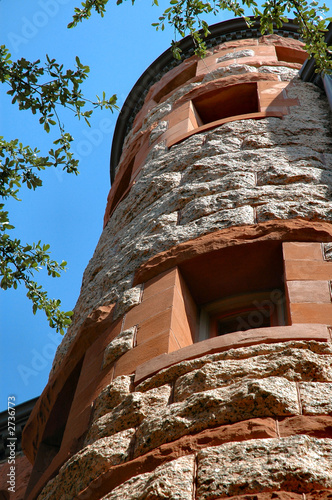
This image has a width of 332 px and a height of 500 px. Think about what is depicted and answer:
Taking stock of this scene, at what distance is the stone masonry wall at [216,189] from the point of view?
4.75 metres

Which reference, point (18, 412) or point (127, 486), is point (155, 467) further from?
point (18, 412)

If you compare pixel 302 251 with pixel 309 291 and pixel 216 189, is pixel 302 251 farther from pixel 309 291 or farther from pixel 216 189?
pixel 216 189

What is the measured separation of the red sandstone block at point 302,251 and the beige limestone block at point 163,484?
1.82 metres

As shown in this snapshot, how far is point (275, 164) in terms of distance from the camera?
5.23 m

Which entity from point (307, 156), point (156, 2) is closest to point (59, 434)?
point (307, 156)

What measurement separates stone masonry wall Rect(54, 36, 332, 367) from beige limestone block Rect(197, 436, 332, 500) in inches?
85.1

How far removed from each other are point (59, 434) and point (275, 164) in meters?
2.75

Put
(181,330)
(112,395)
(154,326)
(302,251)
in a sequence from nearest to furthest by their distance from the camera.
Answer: (112,395)
(154,326)
(181,330)
(302,251)

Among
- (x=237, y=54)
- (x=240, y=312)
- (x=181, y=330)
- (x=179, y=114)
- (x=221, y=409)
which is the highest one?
(x=237, y=54)

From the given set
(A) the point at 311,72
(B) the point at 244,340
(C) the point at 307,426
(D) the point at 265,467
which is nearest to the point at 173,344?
(B) the point at 244,340

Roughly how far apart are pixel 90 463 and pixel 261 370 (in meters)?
0.93

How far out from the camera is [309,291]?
3906 millimetres

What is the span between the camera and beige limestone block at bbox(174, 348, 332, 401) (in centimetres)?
314

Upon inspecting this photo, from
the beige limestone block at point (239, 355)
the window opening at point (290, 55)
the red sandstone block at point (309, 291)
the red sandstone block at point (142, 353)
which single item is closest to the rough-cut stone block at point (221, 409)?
the beige limestone block at point (239, 355)
